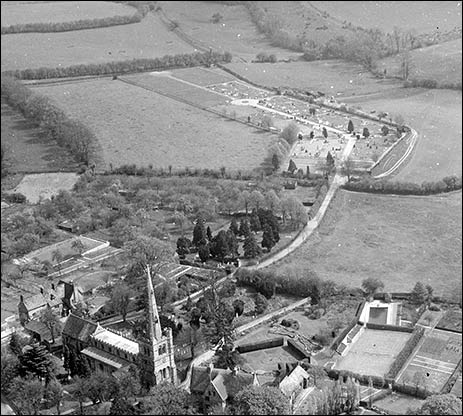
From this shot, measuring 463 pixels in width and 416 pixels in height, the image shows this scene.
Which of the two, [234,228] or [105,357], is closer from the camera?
[105,357]

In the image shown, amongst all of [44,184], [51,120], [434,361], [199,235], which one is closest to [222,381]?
[434,361]

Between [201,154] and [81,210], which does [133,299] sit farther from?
[201,154]

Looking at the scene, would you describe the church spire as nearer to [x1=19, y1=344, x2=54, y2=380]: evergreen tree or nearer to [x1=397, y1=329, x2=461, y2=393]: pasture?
[x1=19, y1=344, x2=54, y2=380]: evergreen tree

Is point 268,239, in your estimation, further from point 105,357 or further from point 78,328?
point 105,357

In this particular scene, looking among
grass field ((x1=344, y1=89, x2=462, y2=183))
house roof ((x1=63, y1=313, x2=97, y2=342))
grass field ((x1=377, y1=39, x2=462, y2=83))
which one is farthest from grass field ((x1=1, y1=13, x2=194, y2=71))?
house roof ((x1=63, y1=313, x2=97, y2=342))

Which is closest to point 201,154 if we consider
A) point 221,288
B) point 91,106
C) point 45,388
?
point 91,106


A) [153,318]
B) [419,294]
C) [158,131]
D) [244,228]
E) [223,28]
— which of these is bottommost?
[419,294]
